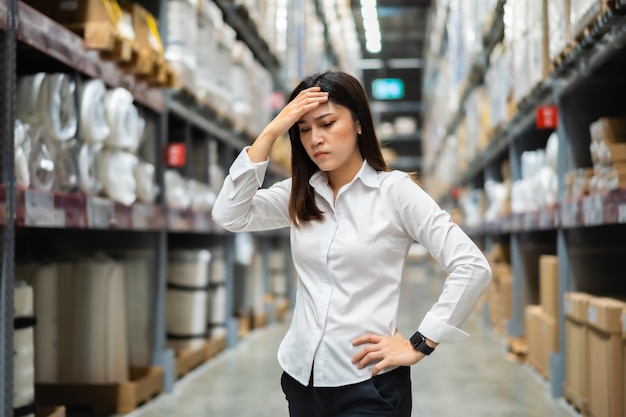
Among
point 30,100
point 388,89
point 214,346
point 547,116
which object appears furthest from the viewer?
point 388,89

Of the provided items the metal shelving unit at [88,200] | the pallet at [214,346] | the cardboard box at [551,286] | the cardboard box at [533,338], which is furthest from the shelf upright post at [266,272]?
the cardboard box at [551,286]

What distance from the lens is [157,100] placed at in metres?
4.70

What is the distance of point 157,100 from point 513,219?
2.95m

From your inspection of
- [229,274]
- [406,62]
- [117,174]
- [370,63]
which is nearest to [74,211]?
[117,174]

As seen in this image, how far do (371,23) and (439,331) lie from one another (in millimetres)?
14827

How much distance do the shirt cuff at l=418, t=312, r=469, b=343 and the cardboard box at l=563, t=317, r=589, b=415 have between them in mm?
2331

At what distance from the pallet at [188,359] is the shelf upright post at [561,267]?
2.26 meters

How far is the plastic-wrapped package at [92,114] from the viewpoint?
3.64 metres

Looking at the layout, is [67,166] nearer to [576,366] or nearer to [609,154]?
[609,154]

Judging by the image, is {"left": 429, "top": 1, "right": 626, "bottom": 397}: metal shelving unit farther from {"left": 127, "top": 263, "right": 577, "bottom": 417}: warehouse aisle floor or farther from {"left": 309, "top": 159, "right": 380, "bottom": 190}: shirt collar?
{"left": 309, "top": 159, "right": 380, "bottom": 190}: shirt collar

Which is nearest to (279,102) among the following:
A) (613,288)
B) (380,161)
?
(613,288)

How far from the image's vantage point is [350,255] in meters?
1.87

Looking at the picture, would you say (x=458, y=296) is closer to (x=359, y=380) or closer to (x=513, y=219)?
(x=359, y=380)

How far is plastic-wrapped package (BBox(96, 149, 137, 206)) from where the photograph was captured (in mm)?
3914
